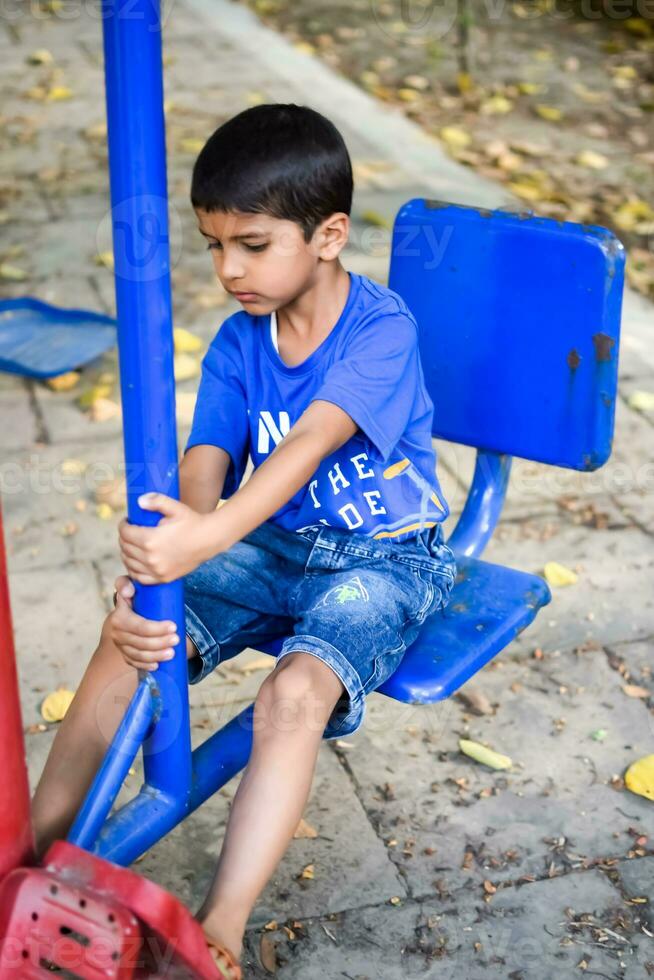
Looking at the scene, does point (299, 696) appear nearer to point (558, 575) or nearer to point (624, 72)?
point (558, 575)

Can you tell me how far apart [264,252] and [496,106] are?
421 cm

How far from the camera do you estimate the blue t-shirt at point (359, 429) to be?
1.73m

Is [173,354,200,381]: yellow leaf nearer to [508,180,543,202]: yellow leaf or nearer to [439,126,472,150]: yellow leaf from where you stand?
[508,180,543,202]: yellow leaf

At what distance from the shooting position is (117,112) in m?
1.25

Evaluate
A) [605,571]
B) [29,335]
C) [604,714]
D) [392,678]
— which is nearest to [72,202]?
[29,335]

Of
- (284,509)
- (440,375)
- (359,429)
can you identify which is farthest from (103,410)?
(359,429)

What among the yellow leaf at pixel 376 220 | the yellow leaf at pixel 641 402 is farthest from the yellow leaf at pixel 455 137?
the yellow leaf at pixel 641 402

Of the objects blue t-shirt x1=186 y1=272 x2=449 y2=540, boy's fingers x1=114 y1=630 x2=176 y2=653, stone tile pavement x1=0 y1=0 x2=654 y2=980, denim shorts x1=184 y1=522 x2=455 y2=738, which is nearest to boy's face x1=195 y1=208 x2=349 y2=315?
blue t-shirt x1=186 y1=272 x2=449 y2=540

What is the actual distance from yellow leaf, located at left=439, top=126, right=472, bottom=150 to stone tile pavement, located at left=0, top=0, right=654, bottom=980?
3.95 feet

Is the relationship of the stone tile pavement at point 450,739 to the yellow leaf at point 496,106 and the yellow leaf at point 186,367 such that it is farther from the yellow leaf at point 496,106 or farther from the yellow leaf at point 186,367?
the yellow leaf at point 496,106

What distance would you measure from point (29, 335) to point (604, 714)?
6.57 feet

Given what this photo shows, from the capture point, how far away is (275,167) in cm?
162

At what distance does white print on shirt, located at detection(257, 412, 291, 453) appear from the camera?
71.1 inches

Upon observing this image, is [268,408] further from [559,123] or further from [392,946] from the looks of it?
[559,123]
